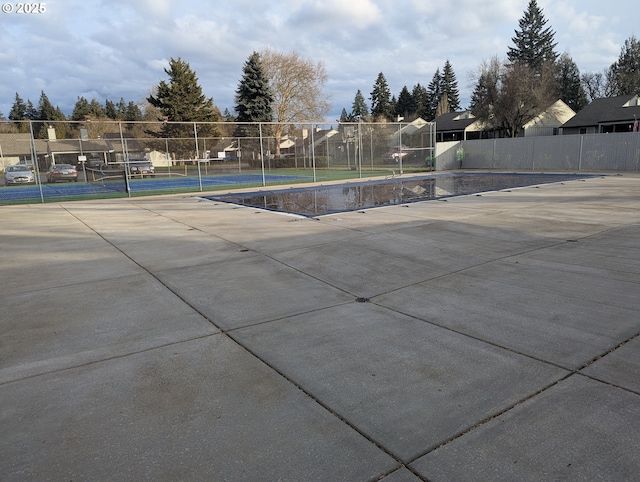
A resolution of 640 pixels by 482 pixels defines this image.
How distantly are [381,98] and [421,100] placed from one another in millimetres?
7567

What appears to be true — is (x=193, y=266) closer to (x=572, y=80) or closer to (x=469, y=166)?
(x=469, y=166)

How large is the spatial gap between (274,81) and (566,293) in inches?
1670

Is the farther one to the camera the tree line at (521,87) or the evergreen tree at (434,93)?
the evergreen tree at (434,93)

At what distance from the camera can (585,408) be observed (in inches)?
103

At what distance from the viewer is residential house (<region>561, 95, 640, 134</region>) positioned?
1480 inches

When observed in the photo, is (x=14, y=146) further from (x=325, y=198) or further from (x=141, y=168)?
(x=325, y=198)

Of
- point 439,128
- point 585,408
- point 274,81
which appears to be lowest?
point 585,408

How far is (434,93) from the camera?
85562 millimetres

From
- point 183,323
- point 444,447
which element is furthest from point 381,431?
point 183,323

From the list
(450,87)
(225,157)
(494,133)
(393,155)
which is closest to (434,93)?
(450,87)

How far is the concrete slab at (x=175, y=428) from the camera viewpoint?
7.28ft

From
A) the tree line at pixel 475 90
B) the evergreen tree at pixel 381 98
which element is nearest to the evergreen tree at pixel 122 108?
the tree line at pixel 475 90

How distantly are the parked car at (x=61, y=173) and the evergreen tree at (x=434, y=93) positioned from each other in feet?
230

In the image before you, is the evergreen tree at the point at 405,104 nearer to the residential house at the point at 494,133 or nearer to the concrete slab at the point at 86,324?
the residential house at the point at 494,133
